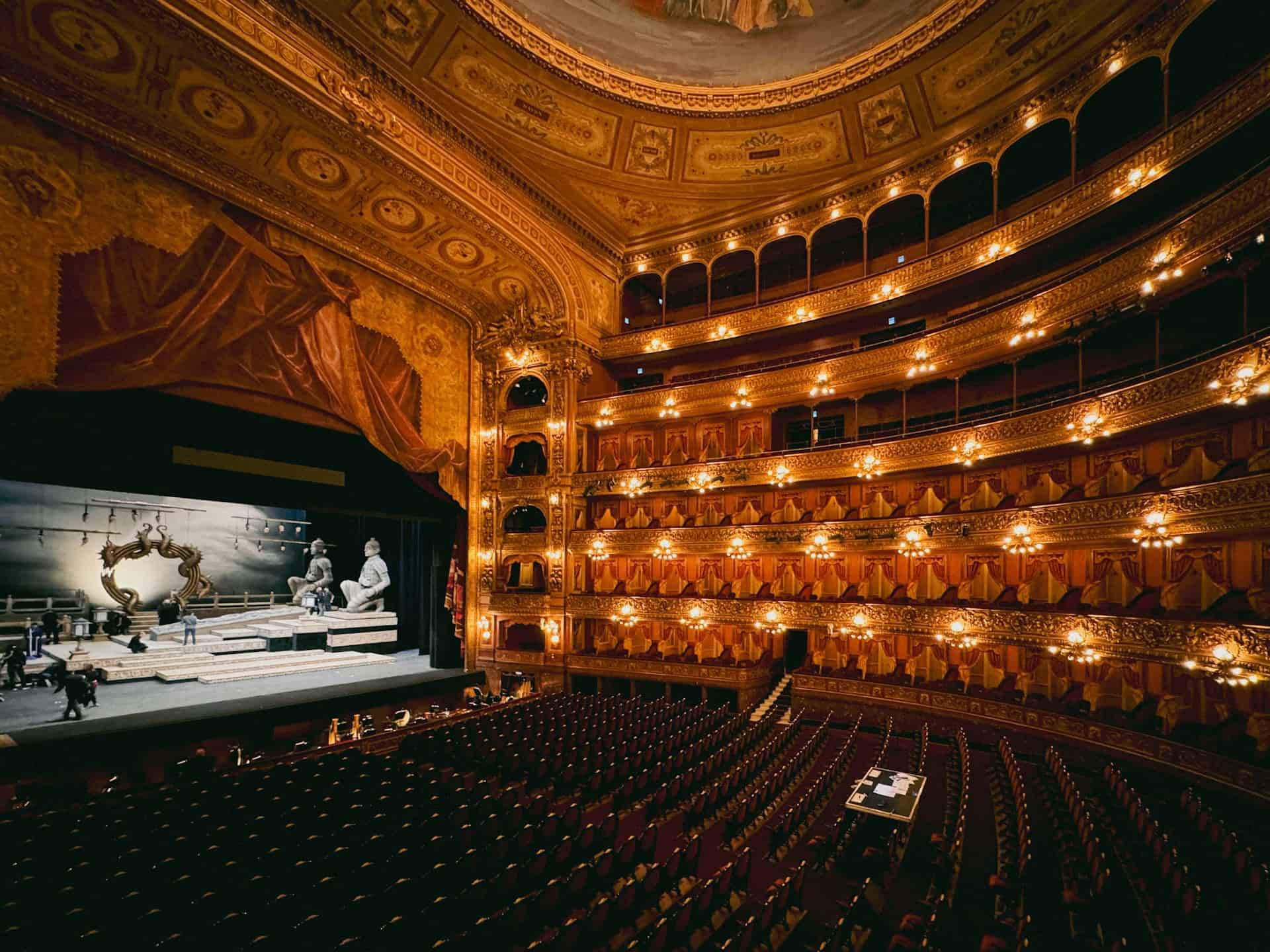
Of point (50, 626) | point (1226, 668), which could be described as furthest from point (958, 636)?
point (50, 626)

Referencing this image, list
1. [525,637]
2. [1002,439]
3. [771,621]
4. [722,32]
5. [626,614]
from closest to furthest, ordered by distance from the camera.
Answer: [1002,439], [722,32], [771,621], [626,614], [525,637]

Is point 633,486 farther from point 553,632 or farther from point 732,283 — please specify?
point 732,283

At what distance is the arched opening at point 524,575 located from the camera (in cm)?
1961

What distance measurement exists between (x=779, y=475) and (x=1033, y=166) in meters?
10.5

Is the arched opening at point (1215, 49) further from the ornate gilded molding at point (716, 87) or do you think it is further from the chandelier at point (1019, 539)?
the chandelier at point (1019, 539)

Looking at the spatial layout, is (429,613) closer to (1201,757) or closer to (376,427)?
(376,427)

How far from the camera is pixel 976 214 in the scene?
1688 cm

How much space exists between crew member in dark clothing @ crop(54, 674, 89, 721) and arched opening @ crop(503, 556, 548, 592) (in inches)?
402

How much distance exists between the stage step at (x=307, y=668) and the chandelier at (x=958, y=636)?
16.9 meters

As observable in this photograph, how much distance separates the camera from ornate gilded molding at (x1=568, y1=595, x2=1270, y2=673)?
9.26m

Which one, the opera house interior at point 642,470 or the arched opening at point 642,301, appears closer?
the opera house interior at point 642,470

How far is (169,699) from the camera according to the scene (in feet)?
44.1

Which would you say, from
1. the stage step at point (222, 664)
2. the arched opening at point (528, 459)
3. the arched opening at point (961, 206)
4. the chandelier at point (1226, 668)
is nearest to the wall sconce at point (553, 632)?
the arched opening at point (528, 459)

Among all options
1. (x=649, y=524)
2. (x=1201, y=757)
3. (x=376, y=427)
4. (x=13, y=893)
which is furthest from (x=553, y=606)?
(x=1201, y=757)
